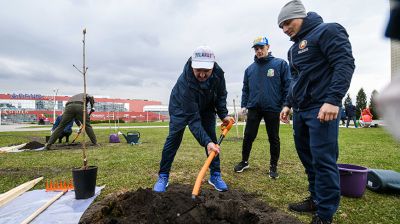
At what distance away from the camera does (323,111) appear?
7.59 feet

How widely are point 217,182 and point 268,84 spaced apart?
1771mm

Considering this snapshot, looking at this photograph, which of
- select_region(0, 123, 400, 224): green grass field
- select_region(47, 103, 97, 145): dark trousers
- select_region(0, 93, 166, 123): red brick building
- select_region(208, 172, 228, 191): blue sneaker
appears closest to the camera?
select_region(0, 123, 400, 224): green grass field

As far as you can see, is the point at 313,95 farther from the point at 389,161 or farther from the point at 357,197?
the point at 389,161

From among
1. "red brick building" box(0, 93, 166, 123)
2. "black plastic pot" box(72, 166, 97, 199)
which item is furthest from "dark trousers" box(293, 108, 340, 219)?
"red brick building" box(0, 93, 166, 123)

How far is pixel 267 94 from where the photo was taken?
177 inches

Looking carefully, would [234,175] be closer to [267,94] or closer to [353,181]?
[267,94]

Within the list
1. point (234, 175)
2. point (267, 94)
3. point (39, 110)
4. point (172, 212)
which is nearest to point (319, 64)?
point (172, 212)

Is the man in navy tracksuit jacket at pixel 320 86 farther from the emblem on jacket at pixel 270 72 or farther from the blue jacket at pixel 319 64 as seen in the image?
the emblem on jacket at pixel 270 72

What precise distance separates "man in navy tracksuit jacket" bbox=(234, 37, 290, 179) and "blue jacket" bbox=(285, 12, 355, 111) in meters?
1.56

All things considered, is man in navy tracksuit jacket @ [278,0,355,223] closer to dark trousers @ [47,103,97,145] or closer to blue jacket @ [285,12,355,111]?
blue jacket @ [285,12,355,111]

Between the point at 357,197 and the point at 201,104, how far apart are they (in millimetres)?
2176

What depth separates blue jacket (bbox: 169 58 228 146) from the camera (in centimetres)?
350

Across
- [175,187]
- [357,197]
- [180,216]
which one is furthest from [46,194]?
[357,197]

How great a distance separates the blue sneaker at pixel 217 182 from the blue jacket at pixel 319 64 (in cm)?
146
